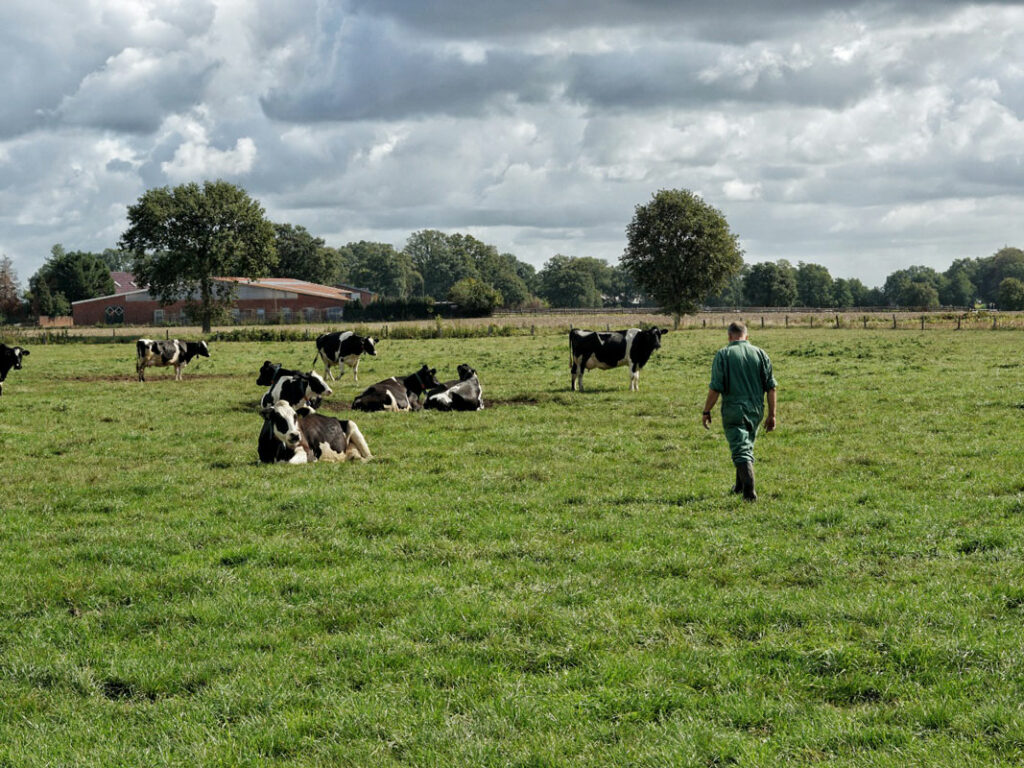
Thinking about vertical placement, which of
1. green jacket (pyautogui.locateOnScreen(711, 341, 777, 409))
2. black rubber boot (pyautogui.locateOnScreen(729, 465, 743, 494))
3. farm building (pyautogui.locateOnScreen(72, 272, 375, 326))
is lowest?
black rubber boot (pyautogui.locateOnScreen(729, 465, 743, 494))

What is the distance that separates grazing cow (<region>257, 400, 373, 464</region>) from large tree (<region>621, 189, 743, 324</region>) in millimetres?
69989

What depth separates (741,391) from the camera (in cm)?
1112

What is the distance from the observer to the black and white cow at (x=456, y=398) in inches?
824

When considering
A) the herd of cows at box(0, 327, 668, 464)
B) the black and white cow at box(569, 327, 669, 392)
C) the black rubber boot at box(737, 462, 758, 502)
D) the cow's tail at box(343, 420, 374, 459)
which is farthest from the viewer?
the black and white cow at box(569, 327, 669, 392)

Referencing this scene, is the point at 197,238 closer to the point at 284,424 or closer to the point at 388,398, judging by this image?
the point at 388,398

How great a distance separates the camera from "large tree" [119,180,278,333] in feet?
249

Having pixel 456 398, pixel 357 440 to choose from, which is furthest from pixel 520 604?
pixel 456 398

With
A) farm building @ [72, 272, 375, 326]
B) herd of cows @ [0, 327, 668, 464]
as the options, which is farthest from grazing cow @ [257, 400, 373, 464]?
farm building @ [72, 272, 375, 326]

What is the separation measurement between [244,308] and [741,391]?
104039mm

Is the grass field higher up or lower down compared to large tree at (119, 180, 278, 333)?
lower down

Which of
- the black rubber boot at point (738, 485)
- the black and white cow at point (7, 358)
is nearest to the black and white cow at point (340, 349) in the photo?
the black and white cow at point (7, 358)

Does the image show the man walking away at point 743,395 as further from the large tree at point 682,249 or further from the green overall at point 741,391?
the large tree at point 682,249

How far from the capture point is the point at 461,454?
15.2 meters

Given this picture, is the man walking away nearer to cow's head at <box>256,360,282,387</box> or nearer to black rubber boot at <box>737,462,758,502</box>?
black rubber boot at <box>737,462,758,502</box>
